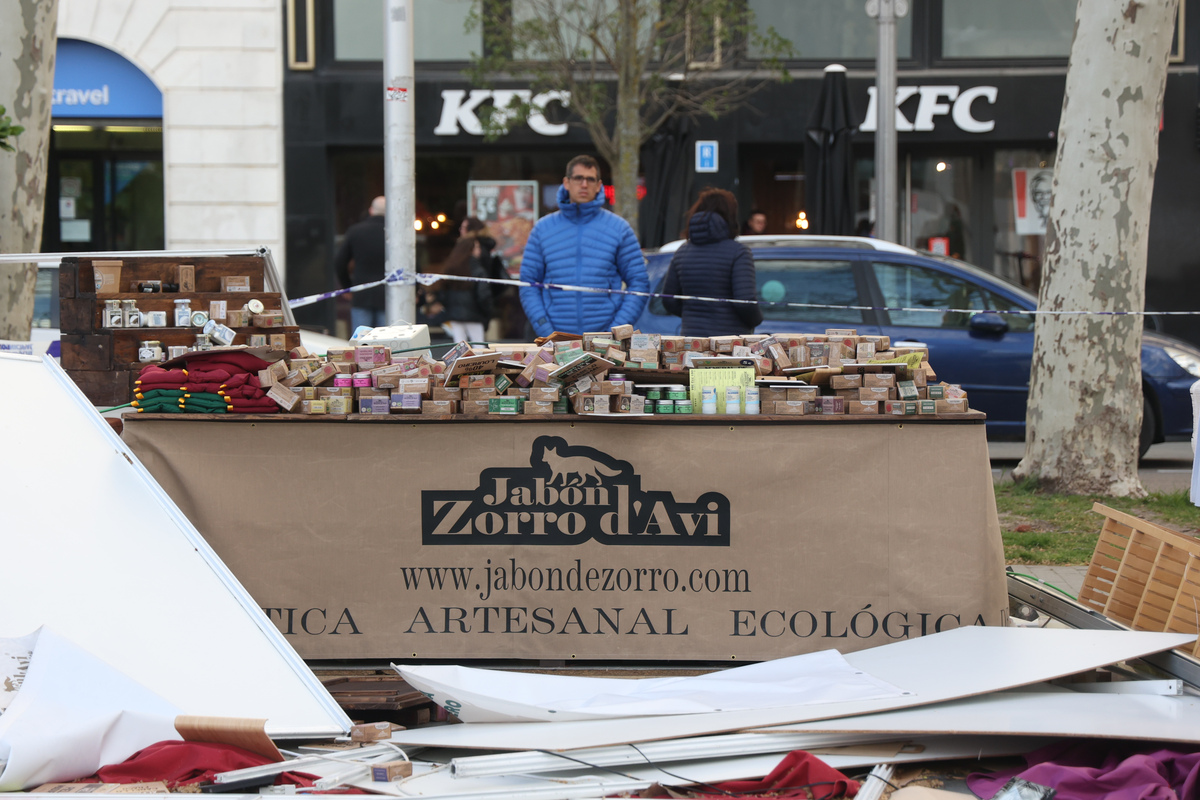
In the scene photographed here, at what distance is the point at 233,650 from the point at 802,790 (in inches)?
76.3

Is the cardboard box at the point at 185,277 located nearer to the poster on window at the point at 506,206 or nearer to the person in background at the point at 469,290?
the person in background at the point at 469,290

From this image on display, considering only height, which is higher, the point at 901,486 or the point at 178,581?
the point at 901,486

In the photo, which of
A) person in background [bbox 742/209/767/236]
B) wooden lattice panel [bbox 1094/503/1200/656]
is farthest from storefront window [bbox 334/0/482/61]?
wooden lattice panel [bbox 1094/503/1200/656]

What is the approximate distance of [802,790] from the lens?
3447mm

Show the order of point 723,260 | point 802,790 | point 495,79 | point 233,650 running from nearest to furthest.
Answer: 1. point 802,790
2. point 233,650
3. point 723,260
4. point 495,79

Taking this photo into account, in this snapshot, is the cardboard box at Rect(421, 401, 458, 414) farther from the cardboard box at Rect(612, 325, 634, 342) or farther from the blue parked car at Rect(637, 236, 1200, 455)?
the blue parked car at Rect(637, 236, 1200, 455)

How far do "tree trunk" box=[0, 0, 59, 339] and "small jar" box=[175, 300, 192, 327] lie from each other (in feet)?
7.98

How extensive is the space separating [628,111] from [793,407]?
30.8 feet

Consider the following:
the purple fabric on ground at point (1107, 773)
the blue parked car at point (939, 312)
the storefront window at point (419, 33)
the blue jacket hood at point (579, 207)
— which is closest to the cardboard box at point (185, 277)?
the blue jacket hood at point (579, 207)

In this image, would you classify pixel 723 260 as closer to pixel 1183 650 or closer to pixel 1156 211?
pixel 1183 650

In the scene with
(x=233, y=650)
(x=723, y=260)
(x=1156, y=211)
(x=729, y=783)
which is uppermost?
(x=1156, y=211)

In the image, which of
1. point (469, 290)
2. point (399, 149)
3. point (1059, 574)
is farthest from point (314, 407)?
point (469, 290)

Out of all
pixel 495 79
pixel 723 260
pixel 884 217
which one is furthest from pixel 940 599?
pixel 495 79

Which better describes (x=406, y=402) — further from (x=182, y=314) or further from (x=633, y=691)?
(x=182, y=314)
